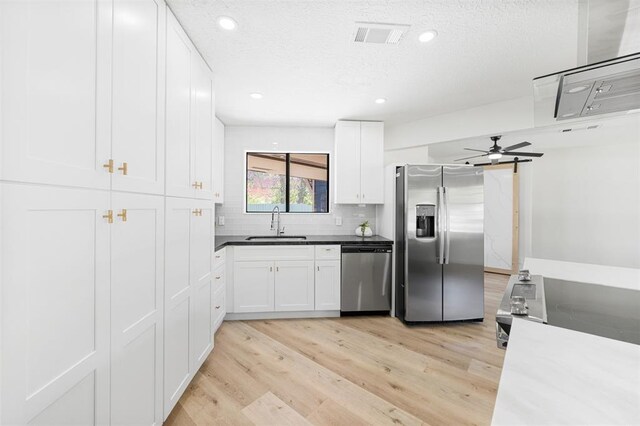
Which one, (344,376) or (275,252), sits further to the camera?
(275,252)

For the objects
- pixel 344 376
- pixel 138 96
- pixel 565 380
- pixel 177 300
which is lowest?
pixel 344 376

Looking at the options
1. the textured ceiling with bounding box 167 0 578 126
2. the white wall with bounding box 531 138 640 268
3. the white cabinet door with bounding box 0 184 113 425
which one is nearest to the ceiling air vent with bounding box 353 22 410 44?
the textured ceiling with bounding box 167 0 578 126

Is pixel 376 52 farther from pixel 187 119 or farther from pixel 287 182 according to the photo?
pixel 287 182

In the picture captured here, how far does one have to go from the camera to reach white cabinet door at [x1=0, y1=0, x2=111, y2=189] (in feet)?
2.34

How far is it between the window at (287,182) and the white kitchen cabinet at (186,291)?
1.61 m

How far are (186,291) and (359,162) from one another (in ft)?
8.63

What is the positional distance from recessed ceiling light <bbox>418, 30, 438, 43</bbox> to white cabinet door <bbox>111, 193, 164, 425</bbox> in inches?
80.7

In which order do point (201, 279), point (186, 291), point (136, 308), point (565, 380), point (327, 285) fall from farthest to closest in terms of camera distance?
1. point (327, 285)
2. point (201, 279)
3. point (186, 291)
4. point (136, 308)
5. point (565, 380)

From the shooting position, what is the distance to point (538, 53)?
2039mm

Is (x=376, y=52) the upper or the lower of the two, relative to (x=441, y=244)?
upper

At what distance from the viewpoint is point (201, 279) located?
2037 mm

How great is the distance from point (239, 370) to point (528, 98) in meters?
3.91

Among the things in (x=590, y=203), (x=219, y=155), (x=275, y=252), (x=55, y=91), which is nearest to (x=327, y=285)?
(x=275, y=252)

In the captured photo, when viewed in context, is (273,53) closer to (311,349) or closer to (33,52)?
(33,52)
